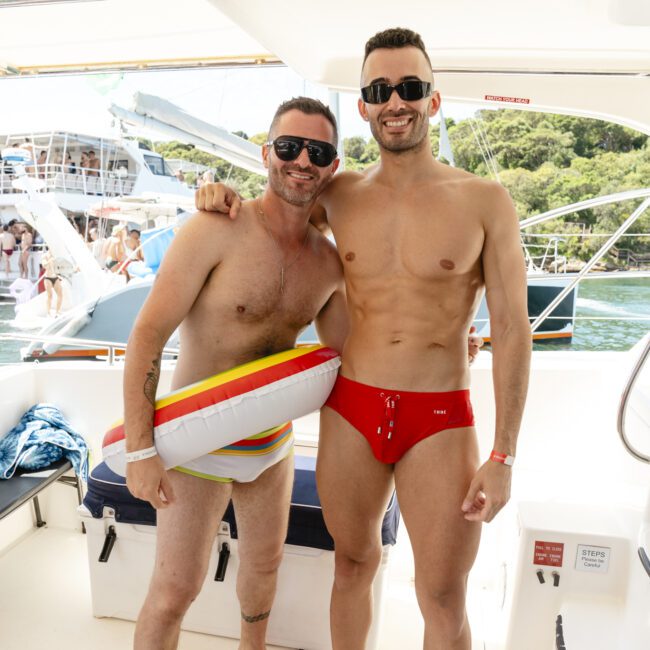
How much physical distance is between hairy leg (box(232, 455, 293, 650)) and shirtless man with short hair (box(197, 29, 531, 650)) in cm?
21

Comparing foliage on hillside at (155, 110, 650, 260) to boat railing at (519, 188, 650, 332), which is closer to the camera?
boat railing at (519, 188, 650, 332)

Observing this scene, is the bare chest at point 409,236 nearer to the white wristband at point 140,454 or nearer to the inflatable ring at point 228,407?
the inflatable ring at point 228,407

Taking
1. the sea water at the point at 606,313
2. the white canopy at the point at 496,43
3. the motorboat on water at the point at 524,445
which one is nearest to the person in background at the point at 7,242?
the sea water at the point at 606,313

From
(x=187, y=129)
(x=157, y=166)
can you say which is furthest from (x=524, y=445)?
(x=157, y=166)

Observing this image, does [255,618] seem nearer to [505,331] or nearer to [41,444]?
[505,331]

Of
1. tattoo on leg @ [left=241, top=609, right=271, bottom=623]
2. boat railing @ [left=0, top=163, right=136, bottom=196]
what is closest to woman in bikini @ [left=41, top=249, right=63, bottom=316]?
boat railing @ [left=0, top=163, right=136, bottom=196]

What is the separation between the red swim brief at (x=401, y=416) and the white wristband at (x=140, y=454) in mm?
549

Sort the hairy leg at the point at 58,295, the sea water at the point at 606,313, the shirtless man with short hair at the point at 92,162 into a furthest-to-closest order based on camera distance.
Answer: the sea water at the point at 606,313 < the shirtless man with short hair at the point at 92,162 < the hairy leg at the point at 58,295

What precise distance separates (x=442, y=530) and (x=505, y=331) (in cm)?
55

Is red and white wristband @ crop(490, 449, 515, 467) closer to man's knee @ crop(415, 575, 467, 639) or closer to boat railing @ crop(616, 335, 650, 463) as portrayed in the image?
man's knee @ crop(415, 575, 467, 639)

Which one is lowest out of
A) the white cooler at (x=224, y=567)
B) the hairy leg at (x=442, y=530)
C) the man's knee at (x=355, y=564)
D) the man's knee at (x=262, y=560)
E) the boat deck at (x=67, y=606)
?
the boat deck at (x=67, y=606)

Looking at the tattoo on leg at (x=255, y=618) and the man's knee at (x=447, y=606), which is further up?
the man's knee at (x=447, y=606)

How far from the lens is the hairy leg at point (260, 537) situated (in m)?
1.75

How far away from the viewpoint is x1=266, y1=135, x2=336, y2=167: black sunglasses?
5.15 ft
